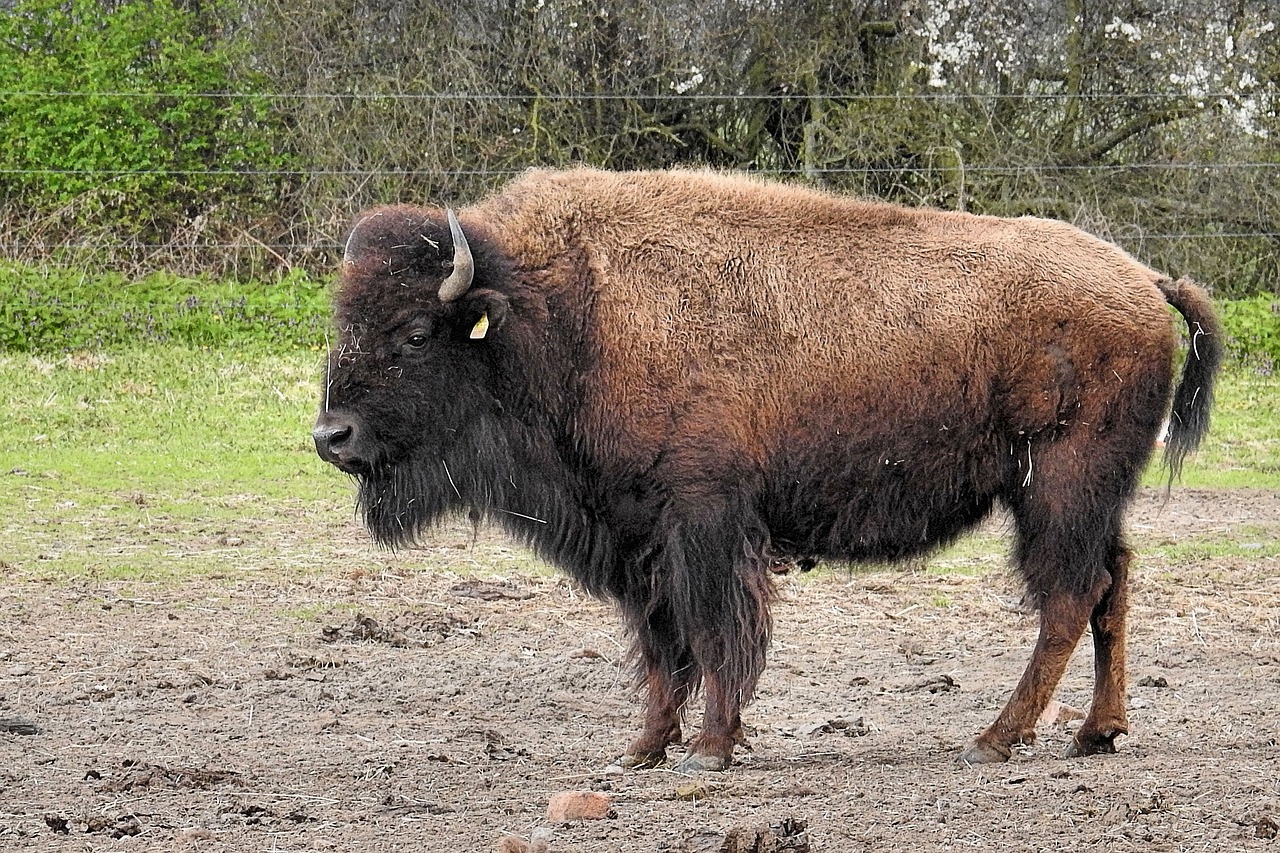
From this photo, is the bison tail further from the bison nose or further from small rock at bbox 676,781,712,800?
the bison nose

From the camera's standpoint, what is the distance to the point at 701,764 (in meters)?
5.45

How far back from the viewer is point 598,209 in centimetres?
583

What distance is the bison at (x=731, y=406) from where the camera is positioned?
5.52 m

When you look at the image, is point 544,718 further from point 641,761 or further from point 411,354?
point 411,354

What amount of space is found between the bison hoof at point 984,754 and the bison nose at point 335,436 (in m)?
2.43

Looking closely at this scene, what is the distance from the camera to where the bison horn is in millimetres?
5453

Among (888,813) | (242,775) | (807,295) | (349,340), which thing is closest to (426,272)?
(349,340)

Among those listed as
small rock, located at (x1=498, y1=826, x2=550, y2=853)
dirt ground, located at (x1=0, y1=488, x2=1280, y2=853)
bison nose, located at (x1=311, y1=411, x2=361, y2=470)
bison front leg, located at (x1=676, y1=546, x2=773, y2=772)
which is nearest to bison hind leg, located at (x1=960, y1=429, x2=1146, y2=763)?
dirt ground, located at (x1=0, y1=488, x2=1280, y2=853)

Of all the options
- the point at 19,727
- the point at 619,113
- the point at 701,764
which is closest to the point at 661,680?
the point at 701,764

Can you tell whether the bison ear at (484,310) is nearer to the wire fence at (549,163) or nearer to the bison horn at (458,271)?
the bison horn at (458,271)

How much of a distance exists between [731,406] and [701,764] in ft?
4.14

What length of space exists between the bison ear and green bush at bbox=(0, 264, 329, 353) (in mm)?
9673

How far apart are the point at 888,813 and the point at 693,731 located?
1.80m

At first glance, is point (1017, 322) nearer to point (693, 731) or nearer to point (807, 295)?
point (807, 295)
